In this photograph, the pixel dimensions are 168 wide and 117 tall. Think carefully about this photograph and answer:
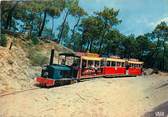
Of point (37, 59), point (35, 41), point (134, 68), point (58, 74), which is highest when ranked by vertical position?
point (35, 41)

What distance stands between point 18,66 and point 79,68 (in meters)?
4.34

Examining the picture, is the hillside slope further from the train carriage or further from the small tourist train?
the train carriage

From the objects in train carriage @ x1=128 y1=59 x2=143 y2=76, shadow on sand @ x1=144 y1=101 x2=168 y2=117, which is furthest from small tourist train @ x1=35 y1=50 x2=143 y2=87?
shadow on sand @ x1=144 y1=101 x2=168 y2=117

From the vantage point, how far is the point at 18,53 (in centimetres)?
2927

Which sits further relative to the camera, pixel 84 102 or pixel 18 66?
pixel 18 66

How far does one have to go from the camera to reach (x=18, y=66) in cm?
2539

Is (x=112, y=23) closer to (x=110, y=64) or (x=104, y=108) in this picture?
(x=110, y=64)

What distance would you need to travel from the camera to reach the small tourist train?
22.7 m

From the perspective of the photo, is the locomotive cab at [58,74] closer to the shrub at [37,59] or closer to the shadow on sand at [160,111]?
the shrub at [37,59]

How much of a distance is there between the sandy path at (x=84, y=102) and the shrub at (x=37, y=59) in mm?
8865

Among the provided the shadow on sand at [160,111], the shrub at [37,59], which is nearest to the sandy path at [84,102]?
the shadow on sand at [160,111]

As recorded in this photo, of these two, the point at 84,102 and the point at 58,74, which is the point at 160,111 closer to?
the point at 84,102

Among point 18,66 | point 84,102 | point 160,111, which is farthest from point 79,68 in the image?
point 160,111

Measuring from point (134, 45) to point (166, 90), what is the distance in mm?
30190
